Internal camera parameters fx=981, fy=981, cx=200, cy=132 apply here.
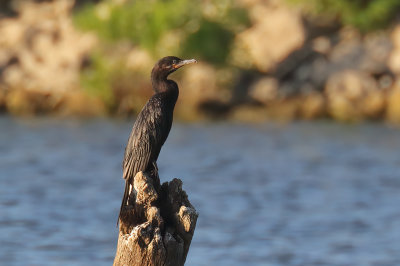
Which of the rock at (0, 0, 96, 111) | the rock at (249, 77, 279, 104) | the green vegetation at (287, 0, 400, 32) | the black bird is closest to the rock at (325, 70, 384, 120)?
the rock at (249, 77, 279, 104)

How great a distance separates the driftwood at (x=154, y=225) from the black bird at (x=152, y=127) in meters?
0.27

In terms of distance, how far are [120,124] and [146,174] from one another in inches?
963

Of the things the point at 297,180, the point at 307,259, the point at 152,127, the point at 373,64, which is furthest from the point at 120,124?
the point at 152,127

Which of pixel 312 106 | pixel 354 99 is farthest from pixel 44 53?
pixel 354 99

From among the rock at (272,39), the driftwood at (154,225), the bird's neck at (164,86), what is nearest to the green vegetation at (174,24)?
→ the rock at (272,39)

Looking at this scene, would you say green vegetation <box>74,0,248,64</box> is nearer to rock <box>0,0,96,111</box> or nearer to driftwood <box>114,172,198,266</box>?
rock <box>0,0,96,111</box>

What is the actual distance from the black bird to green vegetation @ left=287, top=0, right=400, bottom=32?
28122 mm

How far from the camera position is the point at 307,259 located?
1386 cm

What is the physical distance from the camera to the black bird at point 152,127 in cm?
834

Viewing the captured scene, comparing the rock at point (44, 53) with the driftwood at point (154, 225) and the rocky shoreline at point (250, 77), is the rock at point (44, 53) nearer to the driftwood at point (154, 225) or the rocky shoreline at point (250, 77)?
the rocky shoreline at point (250, 77)

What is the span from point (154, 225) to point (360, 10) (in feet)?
99.9

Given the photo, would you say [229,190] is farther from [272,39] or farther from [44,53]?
[44,53]

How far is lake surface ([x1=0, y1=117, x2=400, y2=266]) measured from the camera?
1441cm

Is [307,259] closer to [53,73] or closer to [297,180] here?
[297,180]
